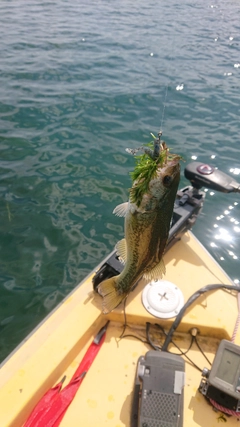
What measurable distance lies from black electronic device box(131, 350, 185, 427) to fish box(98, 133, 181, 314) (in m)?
0.82

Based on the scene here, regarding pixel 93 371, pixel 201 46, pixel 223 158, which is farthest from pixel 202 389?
pixel 201 46

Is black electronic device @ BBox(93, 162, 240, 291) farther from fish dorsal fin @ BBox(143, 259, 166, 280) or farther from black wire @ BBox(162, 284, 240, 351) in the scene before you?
fish dorsal fin @ BBox(143, 259, 166, 280)

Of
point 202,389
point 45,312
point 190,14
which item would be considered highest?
point 190,14

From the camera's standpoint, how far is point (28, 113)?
9812 millimetres

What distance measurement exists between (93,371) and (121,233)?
10.8ft

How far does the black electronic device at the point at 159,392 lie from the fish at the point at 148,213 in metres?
0.82

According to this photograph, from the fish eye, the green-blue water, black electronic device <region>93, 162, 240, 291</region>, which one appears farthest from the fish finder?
the green-blue water

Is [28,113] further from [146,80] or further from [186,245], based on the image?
[186,245]

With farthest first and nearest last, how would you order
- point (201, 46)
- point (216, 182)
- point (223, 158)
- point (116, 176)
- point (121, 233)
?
point (201, 46) → point (223, 158) → point (116, 176) → point (121, 233) → point (216, 182)

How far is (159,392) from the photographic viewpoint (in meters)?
3.02

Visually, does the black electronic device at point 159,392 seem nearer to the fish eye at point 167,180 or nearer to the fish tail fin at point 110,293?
the fish tail fin at point 110,293

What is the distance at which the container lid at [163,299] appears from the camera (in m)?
4.04

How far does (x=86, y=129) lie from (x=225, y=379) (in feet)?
25.6

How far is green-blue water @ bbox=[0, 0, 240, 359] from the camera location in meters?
6.02
